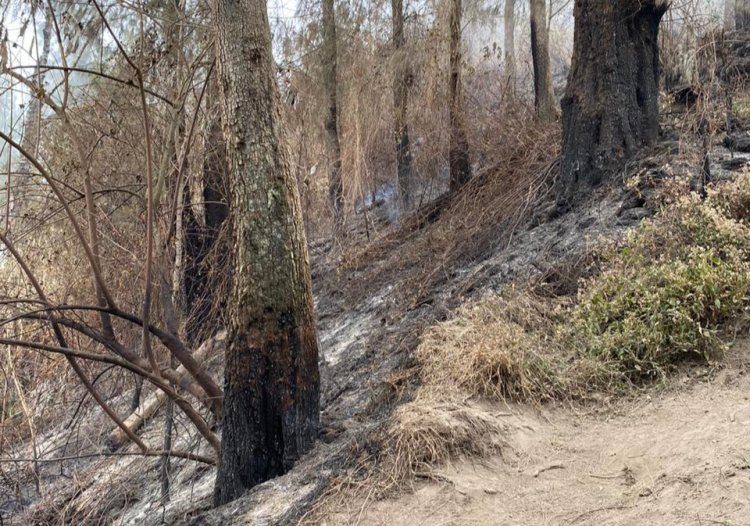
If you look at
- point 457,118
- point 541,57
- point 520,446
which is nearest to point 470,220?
point 457,118

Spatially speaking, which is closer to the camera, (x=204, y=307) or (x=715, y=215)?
(x=715, y=215)

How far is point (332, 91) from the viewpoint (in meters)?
10.8

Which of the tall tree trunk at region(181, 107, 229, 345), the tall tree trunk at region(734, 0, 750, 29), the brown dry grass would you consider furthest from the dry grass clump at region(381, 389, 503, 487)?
the tall tree trunk at region(734, 0, 750, 29)

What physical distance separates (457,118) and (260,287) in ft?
19.6

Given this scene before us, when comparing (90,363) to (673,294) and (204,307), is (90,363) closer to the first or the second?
(204,307)

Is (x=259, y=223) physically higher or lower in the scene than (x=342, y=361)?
higher

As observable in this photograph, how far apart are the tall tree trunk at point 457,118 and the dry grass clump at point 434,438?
6.24 metres

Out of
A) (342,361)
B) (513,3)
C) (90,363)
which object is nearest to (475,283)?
(342,361)

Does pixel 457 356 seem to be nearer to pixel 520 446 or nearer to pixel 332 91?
pixel 520 446

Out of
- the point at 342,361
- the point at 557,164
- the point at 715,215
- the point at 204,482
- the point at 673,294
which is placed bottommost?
the point at 204,482

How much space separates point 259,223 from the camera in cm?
497

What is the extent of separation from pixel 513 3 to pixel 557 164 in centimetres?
507

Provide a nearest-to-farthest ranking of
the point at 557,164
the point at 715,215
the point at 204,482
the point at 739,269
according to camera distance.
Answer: the point at 739,269 < the point at 715,215 < the point at 204,482 < the point at 557,164

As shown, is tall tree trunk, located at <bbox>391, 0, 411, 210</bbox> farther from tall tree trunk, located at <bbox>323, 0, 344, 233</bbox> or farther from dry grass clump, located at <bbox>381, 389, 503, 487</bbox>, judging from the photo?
dry grass clump, located at <bbox>381, 389, 503, 487</bbox>
